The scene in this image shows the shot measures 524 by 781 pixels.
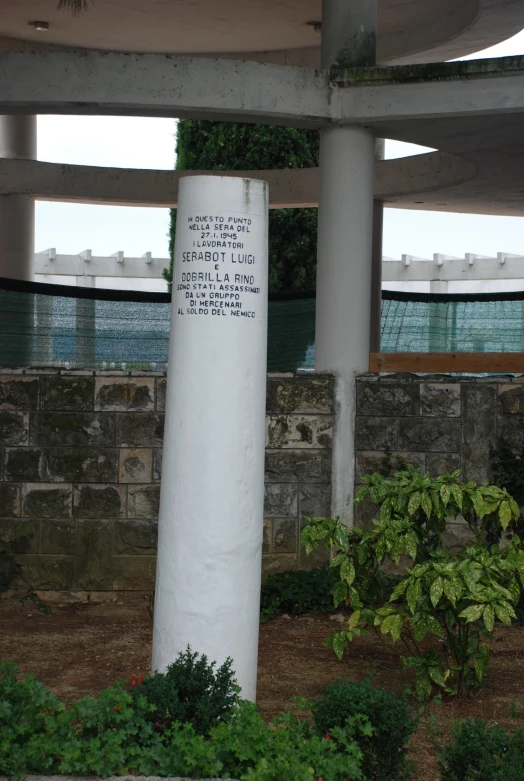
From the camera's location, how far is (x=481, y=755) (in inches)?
161

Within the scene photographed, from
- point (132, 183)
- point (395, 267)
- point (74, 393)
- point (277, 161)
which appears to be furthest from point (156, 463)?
point (395, 267)

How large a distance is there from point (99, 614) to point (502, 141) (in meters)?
5.44

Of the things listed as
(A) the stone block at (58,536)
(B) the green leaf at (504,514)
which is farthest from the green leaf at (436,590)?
(A) the stone block at (58,536)

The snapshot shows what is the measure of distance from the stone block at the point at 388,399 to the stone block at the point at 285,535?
3.42ft

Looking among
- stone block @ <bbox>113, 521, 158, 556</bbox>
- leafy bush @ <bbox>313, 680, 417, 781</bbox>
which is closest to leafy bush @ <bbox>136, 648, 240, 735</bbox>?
leafy bush @ <bbox>313, 680, 417, 781</bbox>

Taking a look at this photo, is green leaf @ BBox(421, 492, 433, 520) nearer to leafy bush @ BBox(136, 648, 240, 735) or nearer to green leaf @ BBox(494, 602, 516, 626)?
green leaf @ BBox(494, 602, 516, 626)

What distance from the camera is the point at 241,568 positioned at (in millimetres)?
5121

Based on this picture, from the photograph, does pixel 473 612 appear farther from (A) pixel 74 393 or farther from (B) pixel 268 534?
(A) pixel 74 393

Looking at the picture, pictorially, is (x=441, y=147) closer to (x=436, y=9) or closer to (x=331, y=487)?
(x=436, y=9)

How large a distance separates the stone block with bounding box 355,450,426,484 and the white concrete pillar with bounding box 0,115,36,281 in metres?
6.83

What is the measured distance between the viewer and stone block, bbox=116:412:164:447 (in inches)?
323

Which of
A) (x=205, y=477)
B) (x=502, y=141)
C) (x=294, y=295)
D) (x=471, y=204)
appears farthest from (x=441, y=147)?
(x=205, y=477)

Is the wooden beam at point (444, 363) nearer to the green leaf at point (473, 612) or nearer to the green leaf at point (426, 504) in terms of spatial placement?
the green leaf at point (426, 504)

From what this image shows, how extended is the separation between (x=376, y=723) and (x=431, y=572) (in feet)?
3.84
